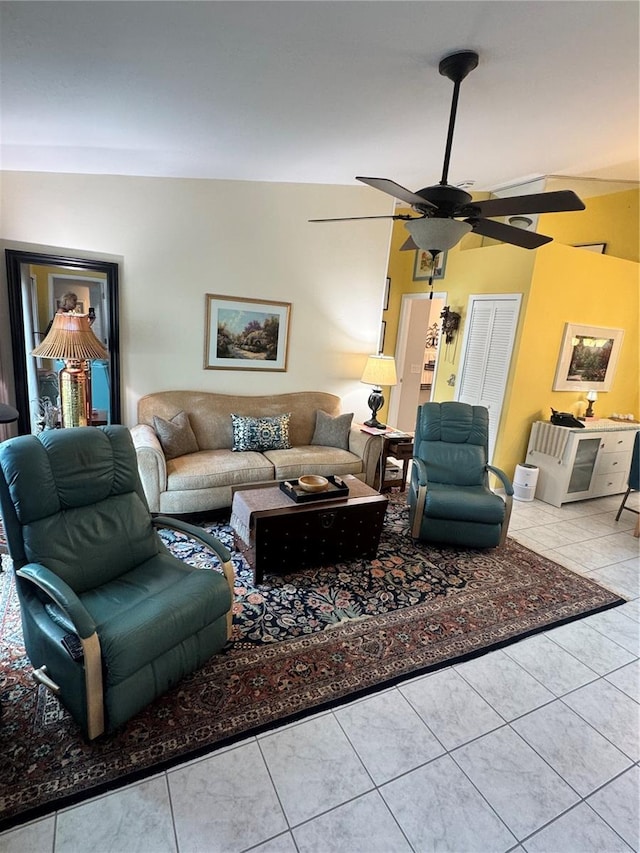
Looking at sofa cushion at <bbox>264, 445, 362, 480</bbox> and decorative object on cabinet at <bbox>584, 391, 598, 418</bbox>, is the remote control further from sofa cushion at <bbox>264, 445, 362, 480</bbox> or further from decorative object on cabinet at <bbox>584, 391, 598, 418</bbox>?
decorative object on cabinet at <bbox>584, 391, 598, 418</bbox>

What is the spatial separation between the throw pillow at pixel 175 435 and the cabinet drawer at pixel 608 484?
417 centimetres

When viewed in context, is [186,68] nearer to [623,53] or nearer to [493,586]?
[623,53]

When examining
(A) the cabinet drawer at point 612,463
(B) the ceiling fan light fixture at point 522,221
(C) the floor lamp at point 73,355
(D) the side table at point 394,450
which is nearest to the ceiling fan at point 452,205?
(C) the floor lamp at point 73,355

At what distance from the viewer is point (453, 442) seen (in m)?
3.80

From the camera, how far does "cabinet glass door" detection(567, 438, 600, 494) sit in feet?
14.7

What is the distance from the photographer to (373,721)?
75.0 inches

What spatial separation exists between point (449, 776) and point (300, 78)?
3217mm

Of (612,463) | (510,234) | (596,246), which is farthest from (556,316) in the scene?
(510,234)

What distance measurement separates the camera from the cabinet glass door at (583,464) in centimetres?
449

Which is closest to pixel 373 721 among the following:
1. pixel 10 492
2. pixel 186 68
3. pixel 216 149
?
pixel 10 492

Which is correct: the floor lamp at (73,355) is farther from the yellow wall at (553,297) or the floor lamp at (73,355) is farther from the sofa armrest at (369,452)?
the yellow wall at (553,297)

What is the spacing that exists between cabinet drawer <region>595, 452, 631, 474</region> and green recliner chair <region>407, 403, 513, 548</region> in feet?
5.84

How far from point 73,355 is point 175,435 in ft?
3.20

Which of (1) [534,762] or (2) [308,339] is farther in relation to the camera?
(2) [308,339]
